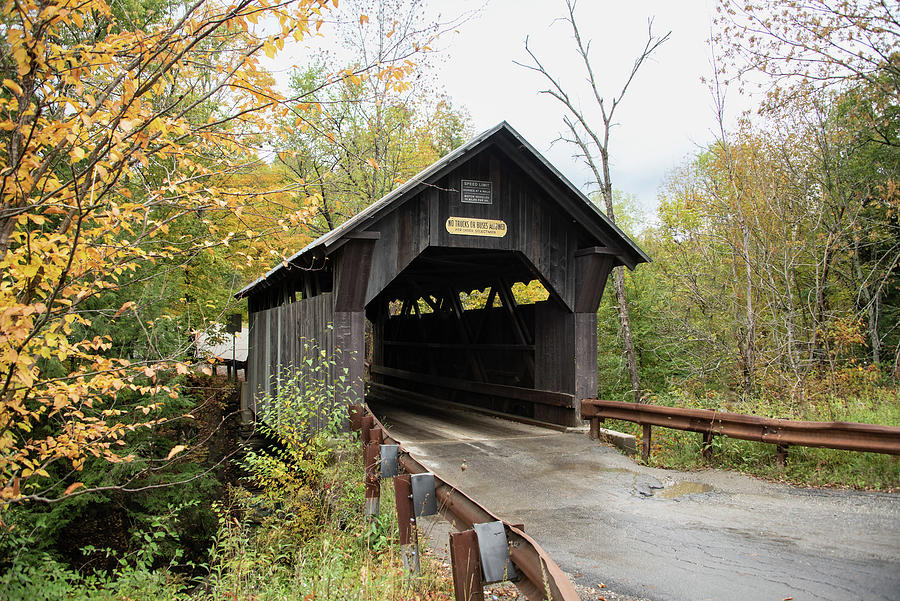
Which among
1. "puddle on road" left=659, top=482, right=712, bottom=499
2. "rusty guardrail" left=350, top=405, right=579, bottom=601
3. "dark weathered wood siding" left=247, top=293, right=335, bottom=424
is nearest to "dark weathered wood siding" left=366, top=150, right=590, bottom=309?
"dark weathered wood siding" left=247, top=293, right=335, bottom=424

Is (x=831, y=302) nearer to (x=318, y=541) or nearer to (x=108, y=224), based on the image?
(x=318, y=541)

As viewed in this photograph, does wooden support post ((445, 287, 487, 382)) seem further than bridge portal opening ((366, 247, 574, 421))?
Yes

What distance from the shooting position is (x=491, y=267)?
12.2 meters

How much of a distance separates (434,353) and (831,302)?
32.8 ft

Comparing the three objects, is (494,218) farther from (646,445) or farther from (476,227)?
(646,445)

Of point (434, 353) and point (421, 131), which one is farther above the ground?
point (421, 131)

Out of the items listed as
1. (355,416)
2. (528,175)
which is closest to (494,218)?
(528,175)

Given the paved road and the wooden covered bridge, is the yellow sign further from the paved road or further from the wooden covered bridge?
the paved road

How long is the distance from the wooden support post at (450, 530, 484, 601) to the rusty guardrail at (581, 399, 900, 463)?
4407mm

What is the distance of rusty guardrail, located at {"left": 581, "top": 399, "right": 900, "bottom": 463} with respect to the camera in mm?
5438

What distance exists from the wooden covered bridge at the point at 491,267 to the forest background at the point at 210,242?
1135mm

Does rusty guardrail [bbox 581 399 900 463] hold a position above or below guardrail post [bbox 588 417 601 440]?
above

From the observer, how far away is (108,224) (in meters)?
3.74

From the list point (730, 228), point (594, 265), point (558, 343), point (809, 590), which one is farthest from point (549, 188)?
point (809, 590)
